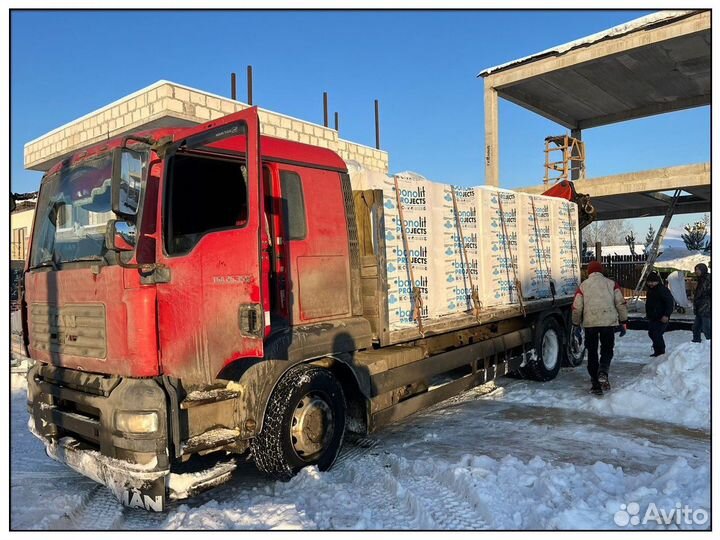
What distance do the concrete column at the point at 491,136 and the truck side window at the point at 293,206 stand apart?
12122mm

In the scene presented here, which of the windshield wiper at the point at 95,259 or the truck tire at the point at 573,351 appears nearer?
the windshield wiper at the point at 95,259

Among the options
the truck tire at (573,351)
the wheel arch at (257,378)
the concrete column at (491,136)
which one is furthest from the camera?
the concrete column at (491,136)

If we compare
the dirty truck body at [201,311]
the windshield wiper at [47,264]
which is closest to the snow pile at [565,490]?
the dirty truck body at [201,311]

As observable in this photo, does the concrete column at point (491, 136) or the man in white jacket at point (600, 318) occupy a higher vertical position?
the concrete column at point (491, 136)

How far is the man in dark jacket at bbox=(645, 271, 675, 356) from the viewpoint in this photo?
398 inches

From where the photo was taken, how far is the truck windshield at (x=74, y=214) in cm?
398

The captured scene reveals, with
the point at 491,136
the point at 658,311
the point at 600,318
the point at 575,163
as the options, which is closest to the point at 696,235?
the point at 575,163

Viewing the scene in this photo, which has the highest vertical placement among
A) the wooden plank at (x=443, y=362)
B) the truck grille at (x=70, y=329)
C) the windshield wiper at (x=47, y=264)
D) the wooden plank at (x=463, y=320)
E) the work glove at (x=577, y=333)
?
the windshield wiper at (x=47, y=264)

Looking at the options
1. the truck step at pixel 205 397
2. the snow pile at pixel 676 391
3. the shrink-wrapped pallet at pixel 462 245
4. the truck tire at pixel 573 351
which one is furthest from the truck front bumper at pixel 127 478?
the truck tire at pixel 573 351

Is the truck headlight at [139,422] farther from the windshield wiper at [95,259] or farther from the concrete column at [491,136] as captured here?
the concrete column at [491,136]

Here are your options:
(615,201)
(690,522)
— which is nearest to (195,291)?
(690,522)

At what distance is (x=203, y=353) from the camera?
379 centimetres

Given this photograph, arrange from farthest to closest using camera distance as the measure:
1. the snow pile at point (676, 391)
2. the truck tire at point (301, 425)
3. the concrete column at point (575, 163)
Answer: the concrete column at point (575, 163), the snow pile at point (676, 391), the truck tire at point (301, 425)
